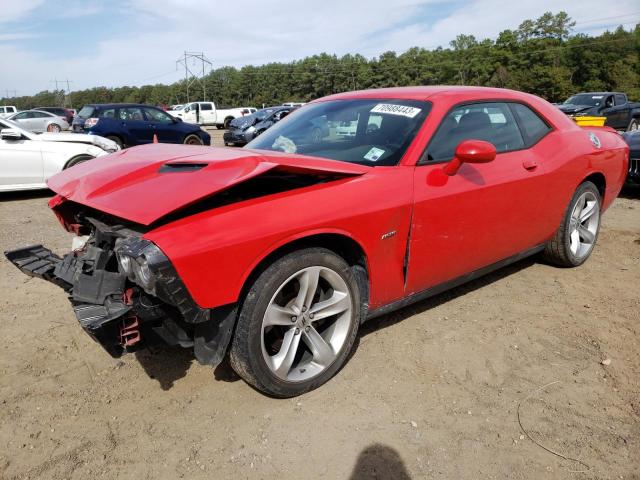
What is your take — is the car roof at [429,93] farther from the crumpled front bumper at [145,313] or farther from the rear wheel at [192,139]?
the rear wheel at [192,139]

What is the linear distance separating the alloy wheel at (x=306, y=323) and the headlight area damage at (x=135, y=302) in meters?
0.29

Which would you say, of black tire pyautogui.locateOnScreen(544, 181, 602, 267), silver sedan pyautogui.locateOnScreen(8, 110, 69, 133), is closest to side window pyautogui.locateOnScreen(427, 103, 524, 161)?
black tire pyautogui.locateOnScreen(544, 181, 602, 267)

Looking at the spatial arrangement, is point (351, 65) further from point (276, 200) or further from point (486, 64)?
point (276, 200)

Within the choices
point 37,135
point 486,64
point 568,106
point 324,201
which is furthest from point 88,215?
point 486,64

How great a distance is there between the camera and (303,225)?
2266mm

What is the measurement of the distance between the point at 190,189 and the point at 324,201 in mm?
654

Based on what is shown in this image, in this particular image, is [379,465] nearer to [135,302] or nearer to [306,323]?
[306,323]

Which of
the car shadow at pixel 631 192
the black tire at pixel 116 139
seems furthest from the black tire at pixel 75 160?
the car shadow at pixel 631 192

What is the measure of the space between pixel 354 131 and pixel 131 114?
12418 mm

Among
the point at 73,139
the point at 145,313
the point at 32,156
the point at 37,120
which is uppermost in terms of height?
the point at 73,139

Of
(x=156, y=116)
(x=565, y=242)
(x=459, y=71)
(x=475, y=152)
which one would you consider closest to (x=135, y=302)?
(x=475, y=152)

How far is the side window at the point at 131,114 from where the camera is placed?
13570 mm

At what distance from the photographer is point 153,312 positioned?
2076 millimetres

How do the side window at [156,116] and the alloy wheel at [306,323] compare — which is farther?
the side window at [156,116]
